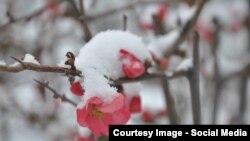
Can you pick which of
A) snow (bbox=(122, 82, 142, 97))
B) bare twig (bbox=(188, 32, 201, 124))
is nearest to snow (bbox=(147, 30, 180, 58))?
bare twig (bbox=(188, 32, 201, 124))

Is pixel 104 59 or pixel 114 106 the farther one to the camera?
pixel 104 59

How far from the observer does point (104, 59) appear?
43.8 inches

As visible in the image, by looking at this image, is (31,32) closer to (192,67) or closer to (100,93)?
(192,67)

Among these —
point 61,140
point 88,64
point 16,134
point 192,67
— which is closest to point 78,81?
point 88,64

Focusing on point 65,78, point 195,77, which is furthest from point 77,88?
point 65,78

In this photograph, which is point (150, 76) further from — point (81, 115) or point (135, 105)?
point (81, 115)

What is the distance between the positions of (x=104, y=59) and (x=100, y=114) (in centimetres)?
15

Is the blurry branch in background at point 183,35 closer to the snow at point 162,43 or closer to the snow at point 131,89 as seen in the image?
the snow at point 162,43

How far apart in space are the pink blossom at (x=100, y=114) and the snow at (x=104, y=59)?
1 centimetres

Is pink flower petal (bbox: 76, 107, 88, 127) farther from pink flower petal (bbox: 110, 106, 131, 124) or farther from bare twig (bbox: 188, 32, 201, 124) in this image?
bare twig (bbox: 188, 32, 201, 124)

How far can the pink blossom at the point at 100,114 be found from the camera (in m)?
0.97

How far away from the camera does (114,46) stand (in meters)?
1.17

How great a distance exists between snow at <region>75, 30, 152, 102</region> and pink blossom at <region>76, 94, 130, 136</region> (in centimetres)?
1

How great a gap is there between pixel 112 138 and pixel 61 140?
193cm
